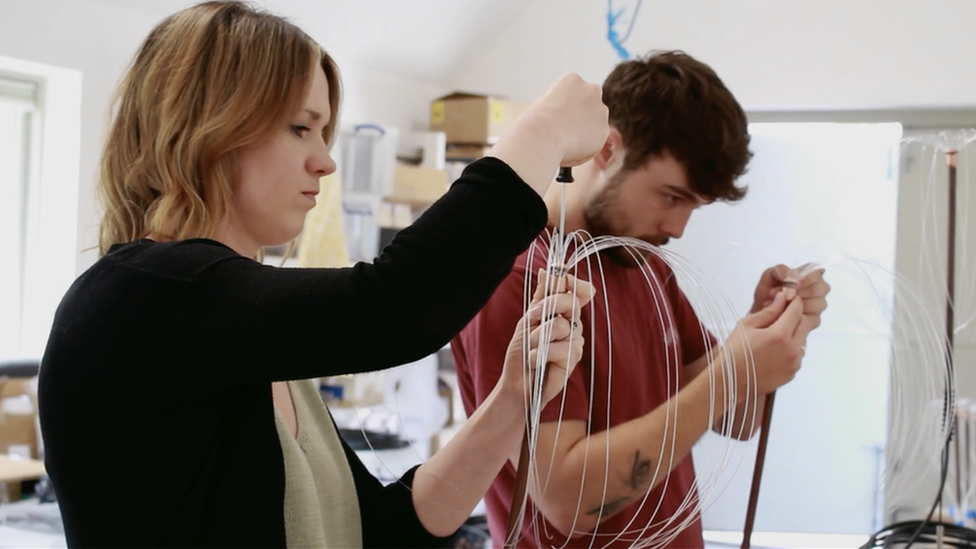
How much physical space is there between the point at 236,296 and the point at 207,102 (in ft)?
0.69

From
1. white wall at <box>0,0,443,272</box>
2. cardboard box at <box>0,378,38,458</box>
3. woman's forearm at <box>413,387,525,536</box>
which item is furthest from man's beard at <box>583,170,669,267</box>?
cardboard box at <box>0,378,38,458</box>

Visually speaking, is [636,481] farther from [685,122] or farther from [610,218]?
[685,122]

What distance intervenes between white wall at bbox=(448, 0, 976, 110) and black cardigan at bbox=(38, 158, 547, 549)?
298 cm

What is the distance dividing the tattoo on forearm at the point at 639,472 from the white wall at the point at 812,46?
2.63 metres

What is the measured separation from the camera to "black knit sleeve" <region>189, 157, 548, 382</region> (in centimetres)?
57

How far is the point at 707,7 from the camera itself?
11.3 ft

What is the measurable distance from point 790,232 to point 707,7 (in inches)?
48.0

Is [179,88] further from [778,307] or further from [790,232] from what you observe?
[790,232]

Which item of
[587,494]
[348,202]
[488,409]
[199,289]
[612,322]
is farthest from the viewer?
[348,202]

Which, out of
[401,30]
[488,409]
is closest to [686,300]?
[488,409]

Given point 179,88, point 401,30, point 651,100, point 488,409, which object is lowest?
point 488,409

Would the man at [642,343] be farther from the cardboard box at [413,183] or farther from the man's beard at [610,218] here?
the cardboard box at [413,183]

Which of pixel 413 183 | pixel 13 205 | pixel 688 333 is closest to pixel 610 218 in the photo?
pixel 688 333

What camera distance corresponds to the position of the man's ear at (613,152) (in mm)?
1223
